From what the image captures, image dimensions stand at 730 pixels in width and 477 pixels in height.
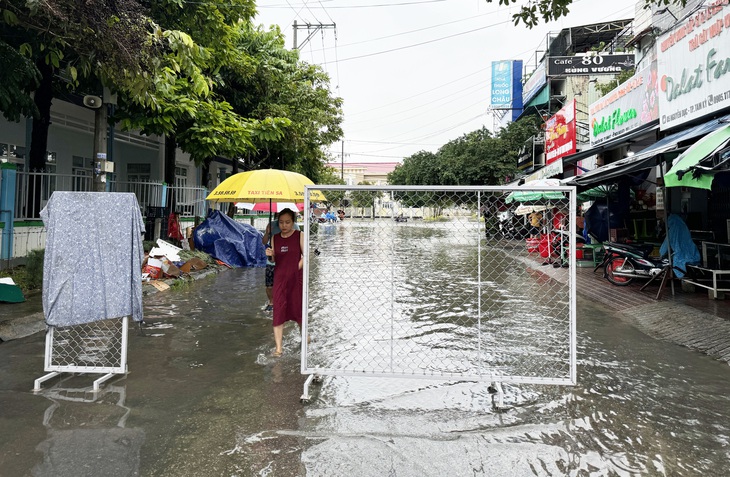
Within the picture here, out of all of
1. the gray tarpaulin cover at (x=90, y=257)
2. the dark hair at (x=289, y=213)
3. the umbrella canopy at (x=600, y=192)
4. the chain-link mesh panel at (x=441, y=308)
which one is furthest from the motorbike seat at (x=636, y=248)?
the gray tarpaulin cover at (x=90, y=257)

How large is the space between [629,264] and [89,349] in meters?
9.83

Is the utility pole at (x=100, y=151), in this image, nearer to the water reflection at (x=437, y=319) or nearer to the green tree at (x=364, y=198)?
the water reflection at (x=437, y=319)

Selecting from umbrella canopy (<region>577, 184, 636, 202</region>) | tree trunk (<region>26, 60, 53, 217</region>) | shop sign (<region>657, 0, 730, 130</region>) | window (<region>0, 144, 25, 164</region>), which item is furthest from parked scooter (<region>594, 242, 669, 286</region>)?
window (<region>0, 144, 25, 164</region>)

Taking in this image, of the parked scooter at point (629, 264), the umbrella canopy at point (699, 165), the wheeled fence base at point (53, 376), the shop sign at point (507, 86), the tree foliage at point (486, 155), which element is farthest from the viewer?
the shop sign at point (507, 86)

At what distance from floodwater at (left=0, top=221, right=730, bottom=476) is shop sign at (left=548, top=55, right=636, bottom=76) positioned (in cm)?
1982

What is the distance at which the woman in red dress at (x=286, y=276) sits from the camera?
550cm

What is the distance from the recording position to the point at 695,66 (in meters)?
9.73

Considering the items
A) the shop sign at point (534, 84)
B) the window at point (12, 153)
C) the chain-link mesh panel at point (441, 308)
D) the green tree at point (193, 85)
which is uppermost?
the shop sign at point (534, 84)

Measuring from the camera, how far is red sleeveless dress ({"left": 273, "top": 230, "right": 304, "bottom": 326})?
18.0 ft

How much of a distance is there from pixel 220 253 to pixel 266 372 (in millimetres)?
9939

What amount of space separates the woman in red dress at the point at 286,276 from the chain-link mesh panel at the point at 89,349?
1.53m

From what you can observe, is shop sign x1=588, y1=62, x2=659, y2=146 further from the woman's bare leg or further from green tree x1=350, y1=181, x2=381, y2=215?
the woman's bare leg

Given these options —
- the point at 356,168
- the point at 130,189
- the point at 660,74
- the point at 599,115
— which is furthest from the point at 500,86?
the point at 356,168

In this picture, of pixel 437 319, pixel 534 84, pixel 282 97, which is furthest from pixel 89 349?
pixel 534 84
